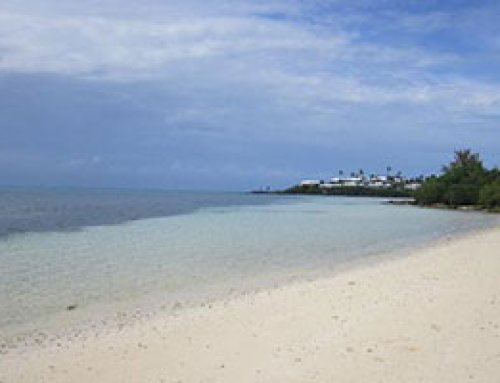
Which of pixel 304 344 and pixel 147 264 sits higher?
pixel 304 344

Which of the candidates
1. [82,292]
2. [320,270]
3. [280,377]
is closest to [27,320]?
[82,292]

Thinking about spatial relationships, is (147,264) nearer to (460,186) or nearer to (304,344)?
(304,344)

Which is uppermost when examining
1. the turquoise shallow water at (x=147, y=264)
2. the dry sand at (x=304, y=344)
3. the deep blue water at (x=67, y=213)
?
the dry sand at (x=304, y=344)

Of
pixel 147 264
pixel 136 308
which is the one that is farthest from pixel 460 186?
pixel 136 308

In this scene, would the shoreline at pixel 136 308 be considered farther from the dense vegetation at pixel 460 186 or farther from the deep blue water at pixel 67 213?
the dense vegetation at pixel 460 186

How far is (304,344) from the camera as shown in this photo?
10.6 metres

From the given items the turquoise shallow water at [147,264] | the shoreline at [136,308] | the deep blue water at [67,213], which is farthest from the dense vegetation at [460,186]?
the shoreline at [136,308]

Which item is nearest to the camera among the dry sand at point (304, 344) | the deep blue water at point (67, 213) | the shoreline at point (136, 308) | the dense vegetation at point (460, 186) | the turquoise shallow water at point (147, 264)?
the dry sand at point (304, 344)

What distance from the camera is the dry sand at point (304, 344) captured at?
9.02 meters

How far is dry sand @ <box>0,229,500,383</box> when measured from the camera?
9023mm

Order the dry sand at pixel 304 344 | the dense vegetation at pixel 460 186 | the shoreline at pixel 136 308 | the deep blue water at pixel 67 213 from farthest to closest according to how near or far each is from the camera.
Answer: the dense vegetation at pixel 460 186 → the deep blue water at pixel 67 213 → the shoreline at pixel 136 308 → the dry sand at pixel 304 344

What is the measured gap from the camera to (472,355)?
9539 millimetres

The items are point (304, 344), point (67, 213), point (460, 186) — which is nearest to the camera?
point (304, 344)

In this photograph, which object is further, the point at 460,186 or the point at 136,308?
the point at 460,186
